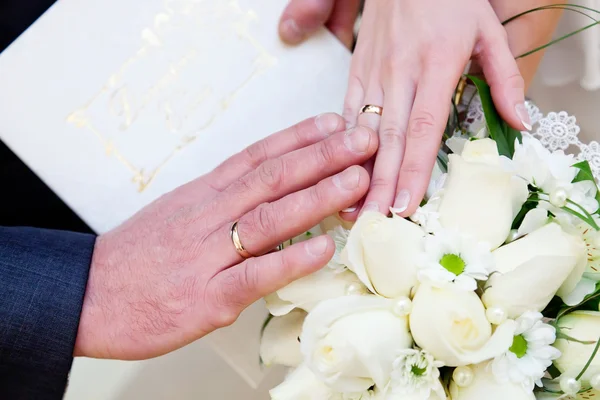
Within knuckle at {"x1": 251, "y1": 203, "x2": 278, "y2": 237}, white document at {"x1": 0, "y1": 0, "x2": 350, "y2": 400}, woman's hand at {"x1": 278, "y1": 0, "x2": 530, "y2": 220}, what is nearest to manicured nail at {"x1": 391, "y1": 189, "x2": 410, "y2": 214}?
woman's hand at {"x1": 278, "y1": 0, "x2": 530, "y2": 220}

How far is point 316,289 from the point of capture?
404 millimetres

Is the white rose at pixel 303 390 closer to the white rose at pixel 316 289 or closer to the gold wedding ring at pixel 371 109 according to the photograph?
the white rose at pixel 316 289

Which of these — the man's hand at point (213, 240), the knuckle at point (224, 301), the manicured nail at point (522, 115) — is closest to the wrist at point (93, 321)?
the man's hand at point (213, 240)

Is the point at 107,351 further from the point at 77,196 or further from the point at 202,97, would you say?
the point at 202,97

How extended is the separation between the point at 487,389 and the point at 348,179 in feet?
0.70

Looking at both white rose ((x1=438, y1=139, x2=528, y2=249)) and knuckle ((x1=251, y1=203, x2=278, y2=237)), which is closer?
white rose ((x1=438, y1=139, x2=528, y2=249))

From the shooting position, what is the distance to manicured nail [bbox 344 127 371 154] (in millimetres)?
517

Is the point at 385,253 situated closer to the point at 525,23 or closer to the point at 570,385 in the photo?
the point at 570,385

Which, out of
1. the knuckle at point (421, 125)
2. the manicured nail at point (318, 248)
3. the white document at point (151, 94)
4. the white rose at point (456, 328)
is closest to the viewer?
the white rose at point (456, 328)

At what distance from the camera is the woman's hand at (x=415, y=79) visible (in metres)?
0.50

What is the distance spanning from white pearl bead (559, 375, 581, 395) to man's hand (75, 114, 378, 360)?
0.72 ft

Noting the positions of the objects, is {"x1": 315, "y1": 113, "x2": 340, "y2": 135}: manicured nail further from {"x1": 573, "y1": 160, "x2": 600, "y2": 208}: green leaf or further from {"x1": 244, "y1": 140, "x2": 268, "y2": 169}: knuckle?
{"x1": 573, "y1": 160, "x2": 600, "y2": 208}: green leaf

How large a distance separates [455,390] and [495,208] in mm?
131

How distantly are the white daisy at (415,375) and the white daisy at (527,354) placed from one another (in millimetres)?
41
